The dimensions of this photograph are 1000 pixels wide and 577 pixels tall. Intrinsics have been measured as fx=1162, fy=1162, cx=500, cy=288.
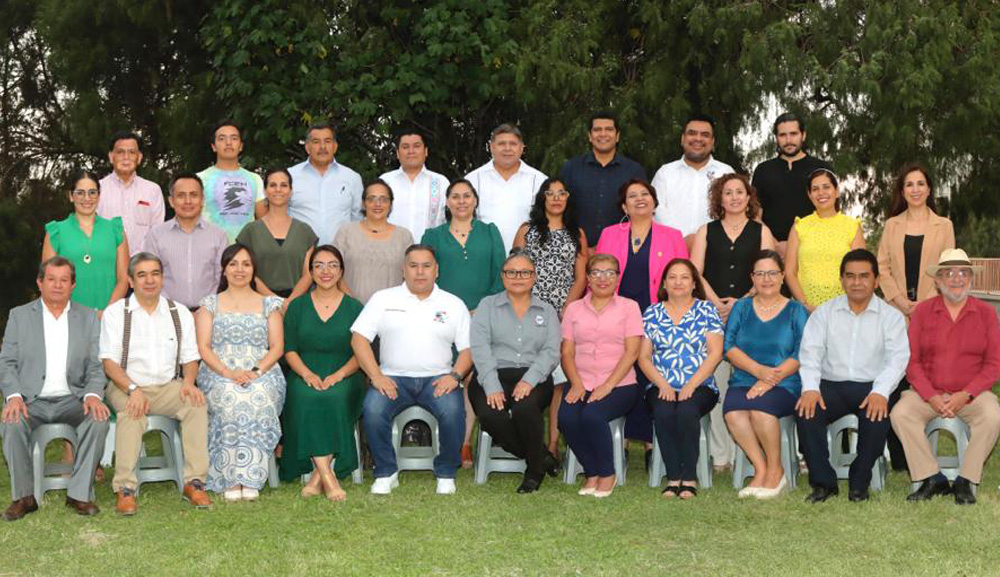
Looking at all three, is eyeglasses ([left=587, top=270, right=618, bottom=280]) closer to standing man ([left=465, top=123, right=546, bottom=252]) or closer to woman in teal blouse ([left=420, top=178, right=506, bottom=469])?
woman in teal blouse ([left=420, top=178, right=506, bottom=469])

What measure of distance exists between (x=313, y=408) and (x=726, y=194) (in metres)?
2.59

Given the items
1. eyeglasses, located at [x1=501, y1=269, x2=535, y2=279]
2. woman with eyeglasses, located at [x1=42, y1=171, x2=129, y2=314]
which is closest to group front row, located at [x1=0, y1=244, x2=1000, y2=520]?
eyeglasses, located at [x1=501, y1=269, x2=535, y2=279]

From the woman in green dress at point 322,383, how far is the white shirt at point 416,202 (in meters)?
0.90

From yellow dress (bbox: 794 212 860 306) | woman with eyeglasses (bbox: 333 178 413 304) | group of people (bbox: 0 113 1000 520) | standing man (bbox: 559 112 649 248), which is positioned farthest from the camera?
standing man (bbox: 559 112 649 248)

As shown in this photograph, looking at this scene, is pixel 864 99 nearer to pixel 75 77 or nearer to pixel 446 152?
pixel 446 152

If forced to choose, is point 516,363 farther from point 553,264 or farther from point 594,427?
point 553,264

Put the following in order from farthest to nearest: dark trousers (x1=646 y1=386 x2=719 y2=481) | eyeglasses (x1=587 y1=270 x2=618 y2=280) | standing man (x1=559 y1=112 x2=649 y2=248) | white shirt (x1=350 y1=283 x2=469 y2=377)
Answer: standing man (x1=559 y1=112 x2=649 y2=248) → white shirt (x1=350 y1=283 x2=469 y2=377) → eyeglasses (x1=587 y1=270 x2=618 y2=280) → dark trousers (x1=646 y1=386 x2=719 y2=481)

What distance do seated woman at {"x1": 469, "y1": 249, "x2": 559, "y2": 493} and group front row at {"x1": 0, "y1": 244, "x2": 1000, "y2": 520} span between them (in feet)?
0.04

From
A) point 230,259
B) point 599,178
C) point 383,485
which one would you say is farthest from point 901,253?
point 230,259

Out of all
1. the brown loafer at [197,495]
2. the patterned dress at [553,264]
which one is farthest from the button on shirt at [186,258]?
the patterned dress at [553,264]

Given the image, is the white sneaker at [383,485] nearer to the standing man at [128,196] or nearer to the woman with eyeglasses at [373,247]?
the woman with eyeglasses at [373,247]

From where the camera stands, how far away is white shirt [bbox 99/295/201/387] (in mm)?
6070

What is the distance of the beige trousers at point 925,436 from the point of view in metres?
5.78

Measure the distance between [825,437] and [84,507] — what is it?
3742 millimetres
